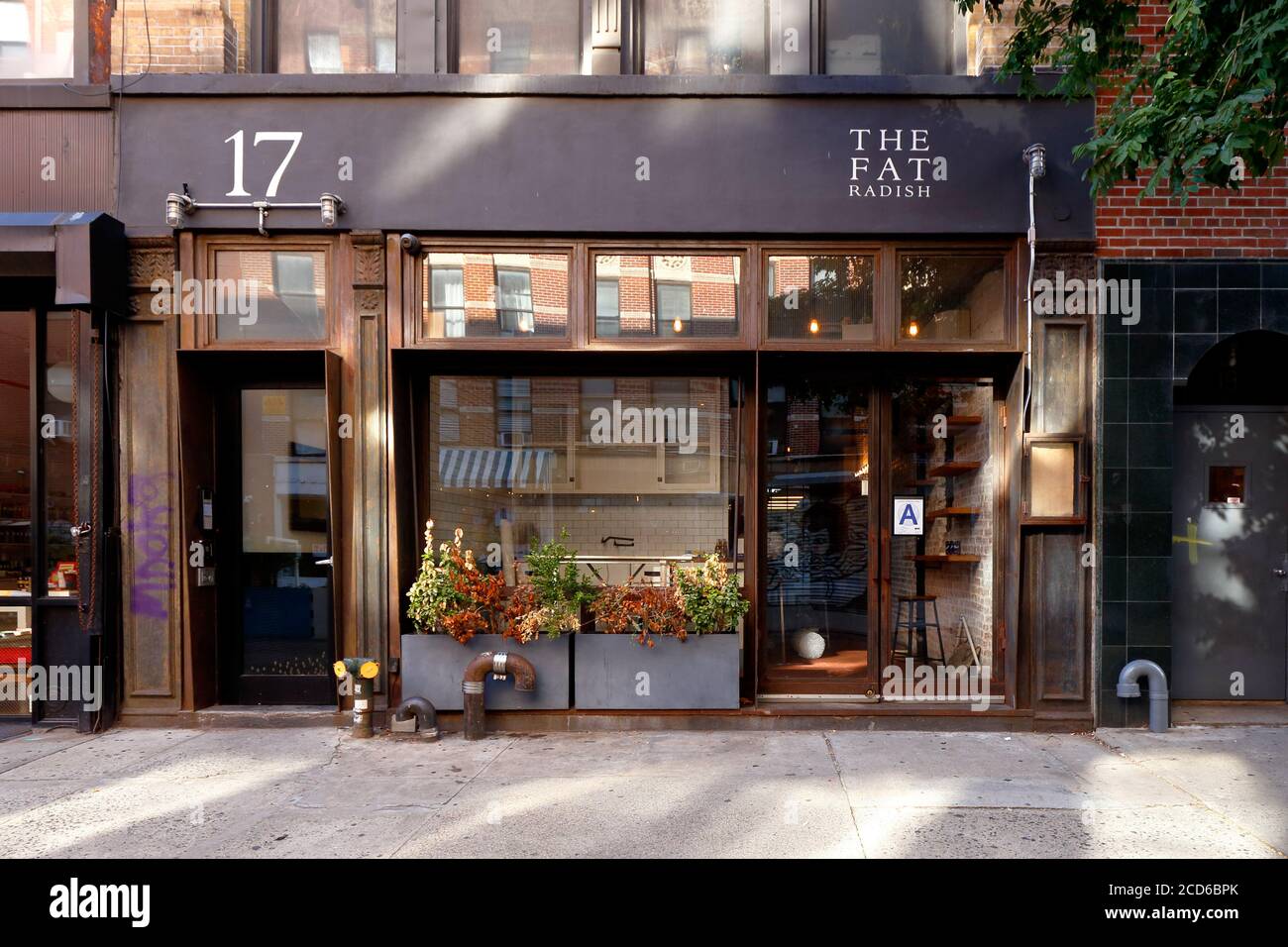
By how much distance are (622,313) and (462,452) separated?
197 cm

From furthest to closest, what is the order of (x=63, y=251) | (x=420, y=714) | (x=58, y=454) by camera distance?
1. (x=58, y=454)
2. (x=420, y=714)
3. (x=63, y=251)

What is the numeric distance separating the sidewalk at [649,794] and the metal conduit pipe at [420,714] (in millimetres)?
169

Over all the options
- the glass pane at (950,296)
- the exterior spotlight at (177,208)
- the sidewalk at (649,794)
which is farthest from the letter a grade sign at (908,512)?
the exterior spotlight at (177,208)

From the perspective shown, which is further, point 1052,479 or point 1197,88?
point 1052,479

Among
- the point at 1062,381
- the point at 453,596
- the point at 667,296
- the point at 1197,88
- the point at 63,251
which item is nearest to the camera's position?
the point at 1197,88

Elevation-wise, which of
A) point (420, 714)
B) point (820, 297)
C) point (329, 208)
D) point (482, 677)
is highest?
point (329, 208)

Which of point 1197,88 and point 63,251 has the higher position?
point 1197,88

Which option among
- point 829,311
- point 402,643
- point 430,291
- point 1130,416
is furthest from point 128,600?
point 1130,416

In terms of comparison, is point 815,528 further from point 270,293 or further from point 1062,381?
point 270,293

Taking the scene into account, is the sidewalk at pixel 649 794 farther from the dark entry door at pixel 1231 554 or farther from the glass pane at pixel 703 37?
A: the glass pane at pixel 703 37

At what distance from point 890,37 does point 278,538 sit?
7.15m

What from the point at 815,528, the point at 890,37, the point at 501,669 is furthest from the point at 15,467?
the point at 890,37

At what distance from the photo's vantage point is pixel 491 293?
23.3 feet

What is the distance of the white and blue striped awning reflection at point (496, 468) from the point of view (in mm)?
7520
